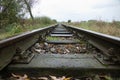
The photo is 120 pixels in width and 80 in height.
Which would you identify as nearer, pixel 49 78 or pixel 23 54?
pixel 49 78

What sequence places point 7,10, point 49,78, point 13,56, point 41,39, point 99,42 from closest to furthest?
1. point 49,78
2. point 13,56
3. point 99,42
4. point 41,39
5. point 7,10

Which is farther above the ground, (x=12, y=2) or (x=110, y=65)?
(x=12, y=2)

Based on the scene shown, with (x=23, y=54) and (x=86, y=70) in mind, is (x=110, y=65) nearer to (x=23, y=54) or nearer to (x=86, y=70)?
(x=86, y=70)

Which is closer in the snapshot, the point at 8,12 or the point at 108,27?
the point at 108,27

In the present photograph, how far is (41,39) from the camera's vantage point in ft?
19.2

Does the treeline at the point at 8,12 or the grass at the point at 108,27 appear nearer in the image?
the grass at the point at 108,27

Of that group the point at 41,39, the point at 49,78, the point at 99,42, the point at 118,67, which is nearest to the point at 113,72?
the point at 118,67

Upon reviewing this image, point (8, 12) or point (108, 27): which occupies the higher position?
point (8, 12)

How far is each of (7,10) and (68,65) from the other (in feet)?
26.8

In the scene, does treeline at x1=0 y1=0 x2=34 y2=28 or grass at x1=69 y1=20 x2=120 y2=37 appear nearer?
grass at x1=69 y1=20 x2=120 y2=37

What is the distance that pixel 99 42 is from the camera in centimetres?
422

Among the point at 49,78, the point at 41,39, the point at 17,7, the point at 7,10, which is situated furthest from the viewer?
the point at 17,7

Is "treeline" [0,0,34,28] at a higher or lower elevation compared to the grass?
higher

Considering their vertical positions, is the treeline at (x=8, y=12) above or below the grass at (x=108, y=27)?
above
